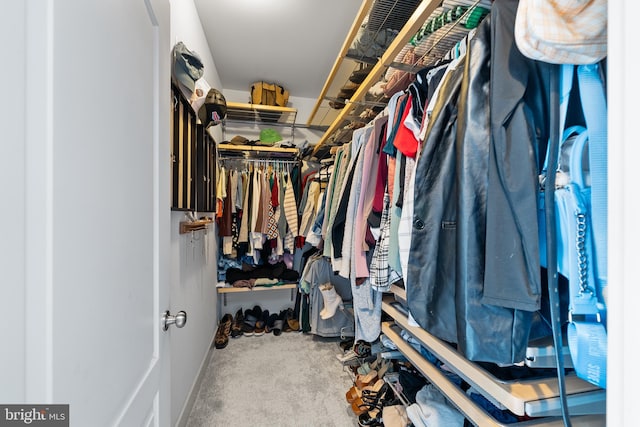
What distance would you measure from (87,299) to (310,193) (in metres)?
2.07

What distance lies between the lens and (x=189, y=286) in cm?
163

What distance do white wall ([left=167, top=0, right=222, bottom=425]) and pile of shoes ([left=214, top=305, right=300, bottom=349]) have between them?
0.32 m

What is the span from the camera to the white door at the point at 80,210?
338 millimetres

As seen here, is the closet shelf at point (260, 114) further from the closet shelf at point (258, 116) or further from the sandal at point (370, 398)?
the sandal at point (370, 398)

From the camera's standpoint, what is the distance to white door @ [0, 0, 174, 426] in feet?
1.11

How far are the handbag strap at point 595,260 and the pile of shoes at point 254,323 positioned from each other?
100 inches

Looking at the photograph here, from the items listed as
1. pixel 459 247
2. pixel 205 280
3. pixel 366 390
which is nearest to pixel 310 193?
pixel 205 280

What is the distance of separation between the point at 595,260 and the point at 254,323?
2847mm

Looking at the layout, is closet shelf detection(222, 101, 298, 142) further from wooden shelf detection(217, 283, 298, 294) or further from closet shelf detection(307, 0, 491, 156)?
wooden shelf detection(217, 283, 298, 294)

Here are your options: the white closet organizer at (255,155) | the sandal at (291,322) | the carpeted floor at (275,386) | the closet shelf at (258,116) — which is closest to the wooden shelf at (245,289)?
the white closet organizer at (255,155)

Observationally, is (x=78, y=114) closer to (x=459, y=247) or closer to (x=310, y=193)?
Answer: (x=459, y=247)

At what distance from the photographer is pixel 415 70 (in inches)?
44.7

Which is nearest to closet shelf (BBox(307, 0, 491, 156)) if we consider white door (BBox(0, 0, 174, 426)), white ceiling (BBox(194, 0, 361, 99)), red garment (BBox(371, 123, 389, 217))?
red garment (BBox(371, 123, 389, 217))

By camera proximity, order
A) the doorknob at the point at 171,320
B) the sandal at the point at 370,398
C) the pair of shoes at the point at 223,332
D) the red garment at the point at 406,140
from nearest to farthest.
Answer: the doorknob at the point at 171,320 → the red garment at the point at 406,140 → the sandal at the point at 370,398 → the pair of shoes at the point at 223,332
